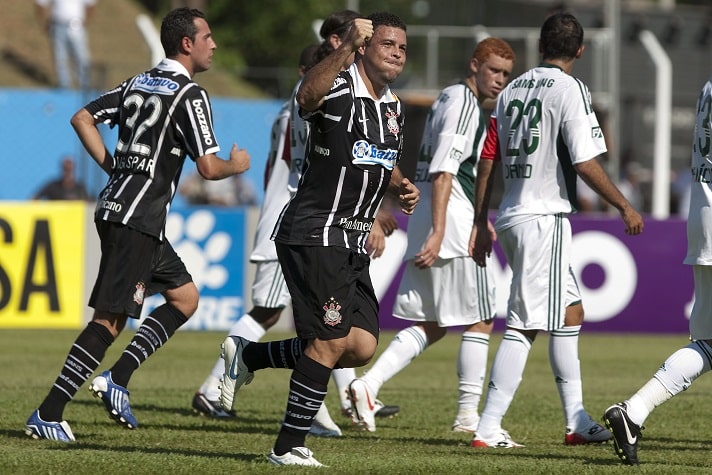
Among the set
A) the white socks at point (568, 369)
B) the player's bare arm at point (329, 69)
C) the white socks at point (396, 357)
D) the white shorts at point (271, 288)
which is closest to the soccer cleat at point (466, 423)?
the white socks at point (396, 357)

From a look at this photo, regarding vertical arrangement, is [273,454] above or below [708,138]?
below

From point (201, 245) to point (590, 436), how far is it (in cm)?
894

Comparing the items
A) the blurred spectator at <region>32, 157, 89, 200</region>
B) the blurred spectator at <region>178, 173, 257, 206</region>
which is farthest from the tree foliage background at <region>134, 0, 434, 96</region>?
the blurred spectator at <region>32, 157, 89, 200</region>

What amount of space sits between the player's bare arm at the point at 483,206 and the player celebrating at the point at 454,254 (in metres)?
0.18

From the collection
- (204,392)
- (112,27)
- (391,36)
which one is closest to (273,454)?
(391,36)

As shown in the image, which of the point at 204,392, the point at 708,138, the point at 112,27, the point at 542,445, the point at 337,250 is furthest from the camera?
the point at 112,27

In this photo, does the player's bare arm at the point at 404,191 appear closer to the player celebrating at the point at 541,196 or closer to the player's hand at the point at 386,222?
the player's hand at the point at 386,222

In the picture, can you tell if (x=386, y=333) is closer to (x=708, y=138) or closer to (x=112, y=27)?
(x=708, y=138)

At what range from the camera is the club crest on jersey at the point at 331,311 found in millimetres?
6469

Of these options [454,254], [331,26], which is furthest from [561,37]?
[331,26]

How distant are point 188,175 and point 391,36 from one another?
50.4 ft

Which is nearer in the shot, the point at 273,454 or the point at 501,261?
the point at 273,454

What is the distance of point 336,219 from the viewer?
654 cm

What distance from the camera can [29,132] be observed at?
21.4 m
